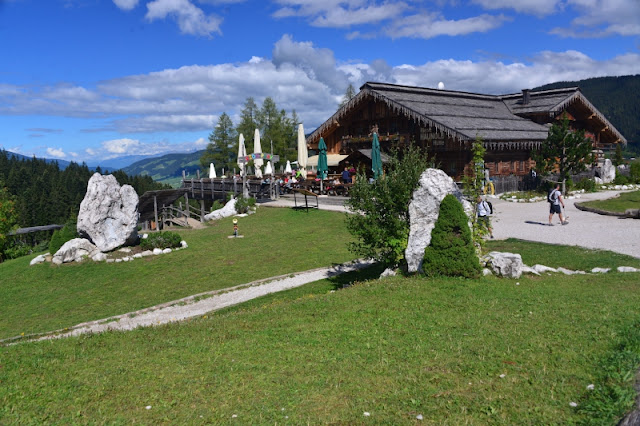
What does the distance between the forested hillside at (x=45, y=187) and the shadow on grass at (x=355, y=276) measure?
64.4m

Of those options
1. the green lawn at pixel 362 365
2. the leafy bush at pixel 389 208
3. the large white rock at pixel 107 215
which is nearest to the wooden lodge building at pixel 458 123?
the leafy bush at pixel 389 208

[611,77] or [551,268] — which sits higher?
[611,77]

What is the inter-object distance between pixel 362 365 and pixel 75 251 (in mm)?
17826

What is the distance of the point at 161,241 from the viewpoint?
72.7 feet

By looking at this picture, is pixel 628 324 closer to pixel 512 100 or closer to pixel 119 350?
pixel 119 350

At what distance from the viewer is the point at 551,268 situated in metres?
13.6

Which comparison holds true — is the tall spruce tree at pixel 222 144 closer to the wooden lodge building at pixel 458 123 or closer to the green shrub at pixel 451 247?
the wooden lodge building at pixel 458 123

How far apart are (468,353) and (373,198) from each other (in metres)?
7.71

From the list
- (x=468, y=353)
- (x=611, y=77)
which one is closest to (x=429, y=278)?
(x=468, y=353)

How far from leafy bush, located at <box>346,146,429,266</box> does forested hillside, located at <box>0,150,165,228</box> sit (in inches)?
2593

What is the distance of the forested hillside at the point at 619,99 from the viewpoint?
443ft

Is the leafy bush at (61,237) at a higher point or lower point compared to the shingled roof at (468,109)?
lower

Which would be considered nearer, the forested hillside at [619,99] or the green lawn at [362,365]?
the green lawn at [362,365]

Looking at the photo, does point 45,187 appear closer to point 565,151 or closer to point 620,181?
point 565,151
